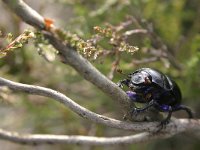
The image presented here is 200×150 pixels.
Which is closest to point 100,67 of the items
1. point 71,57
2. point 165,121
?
point 165,121

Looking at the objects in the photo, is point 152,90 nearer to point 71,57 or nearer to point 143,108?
point 143,108

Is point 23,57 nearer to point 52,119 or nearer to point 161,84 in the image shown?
point 52,119

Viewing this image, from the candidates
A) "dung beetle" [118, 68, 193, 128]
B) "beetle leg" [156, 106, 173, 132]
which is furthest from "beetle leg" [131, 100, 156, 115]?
"beetle leg" [156, 106, 173, 132]

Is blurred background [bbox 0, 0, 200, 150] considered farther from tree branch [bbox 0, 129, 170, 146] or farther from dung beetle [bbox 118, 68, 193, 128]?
dung beetle [bbox 118, 68, 193, 128]

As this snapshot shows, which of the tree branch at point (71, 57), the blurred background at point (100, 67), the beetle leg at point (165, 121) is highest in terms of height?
the blurred background at point (100, 67)

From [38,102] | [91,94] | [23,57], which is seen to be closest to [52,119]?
[38,102]

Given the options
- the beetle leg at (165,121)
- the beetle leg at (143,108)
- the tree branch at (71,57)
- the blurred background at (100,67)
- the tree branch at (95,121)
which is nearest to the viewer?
the tree branch at (71,57)

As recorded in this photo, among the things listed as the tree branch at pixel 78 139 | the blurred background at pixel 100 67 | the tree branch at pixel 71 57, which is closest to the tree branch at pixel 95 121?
the tree branch at pixel 78 139

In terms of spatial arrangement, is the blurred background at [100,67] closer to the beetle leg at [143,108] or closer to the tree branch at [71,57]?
the beetle leg at [143,108]

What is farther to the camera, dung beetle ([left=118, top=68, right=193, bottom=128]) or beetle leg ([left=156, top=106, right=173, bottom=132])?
beetle leg ([left=156, top=106, right=173, bottom=132])
